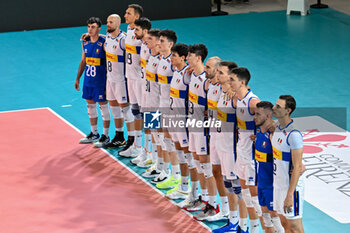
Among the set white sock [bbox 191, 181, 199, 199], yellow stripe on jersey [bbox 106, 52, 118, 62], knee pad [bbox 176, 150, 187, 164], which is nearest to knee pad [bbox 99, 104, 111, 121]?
yellow stripe on jersey [bbox 106, 52, 118, 62]

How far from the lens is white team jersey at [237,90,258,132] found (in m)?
8.70

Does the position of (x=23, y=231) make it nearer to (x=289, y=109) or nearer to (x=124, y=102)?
(x=124, y=102)

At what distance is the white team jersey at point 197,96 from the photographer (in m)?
9.69

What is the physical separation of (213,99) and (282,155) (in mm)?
1679

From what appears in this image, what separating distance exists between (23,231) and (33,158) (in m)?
2.99

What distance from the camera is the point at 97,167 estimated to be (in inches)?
482

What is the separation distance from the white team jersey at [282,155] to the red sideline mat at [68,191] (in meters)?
2.03

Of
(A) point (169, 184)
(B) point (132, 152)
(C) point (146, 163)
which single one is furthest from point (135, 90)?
(A) point (169, 184)

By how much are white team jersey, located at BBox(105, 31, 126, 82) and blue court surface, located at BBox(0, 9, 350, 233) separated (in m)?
1.59

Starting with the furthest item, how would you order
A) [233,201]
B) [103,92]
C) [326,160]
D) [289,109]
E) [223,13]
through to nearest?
[223,13]
[103,92]
[326,160]
[233,201]
[289,109]

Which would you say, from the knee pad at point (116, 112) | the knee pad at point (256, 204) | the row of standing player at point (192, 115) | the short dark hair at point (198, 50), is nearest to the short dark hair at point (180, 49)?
the row of standing player at point (192, 115)

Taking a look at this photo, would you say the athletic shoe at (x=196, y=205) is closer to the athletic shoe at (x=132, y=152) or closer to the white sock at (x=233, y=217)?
the white sock at (x=233, y=217)

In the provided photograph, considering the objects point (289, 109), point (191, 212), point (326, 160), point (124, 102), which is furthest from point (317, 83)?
point (289, 109)

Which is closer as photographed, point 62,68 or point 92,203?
point 92,203
